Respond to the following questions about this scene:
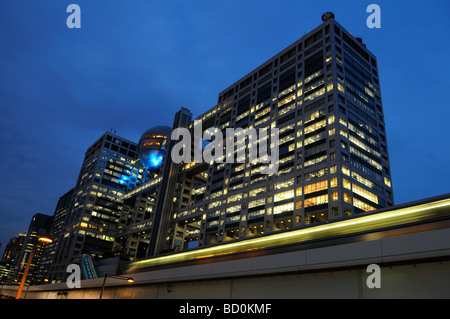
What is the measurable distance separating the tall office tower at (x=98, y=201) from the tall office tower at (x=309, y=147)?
2610 inches

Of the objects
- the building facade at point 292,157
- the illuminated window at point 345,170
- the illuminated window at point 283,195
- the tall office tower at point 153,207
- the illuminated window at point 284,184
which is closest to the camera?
the illuminated window at point 345,170

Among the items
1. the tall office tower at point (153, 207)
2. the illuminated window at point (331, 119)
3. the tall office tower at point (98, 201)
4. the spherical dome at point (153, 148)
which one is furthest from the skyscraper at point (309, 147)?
the tall office tower at point (98, 201)

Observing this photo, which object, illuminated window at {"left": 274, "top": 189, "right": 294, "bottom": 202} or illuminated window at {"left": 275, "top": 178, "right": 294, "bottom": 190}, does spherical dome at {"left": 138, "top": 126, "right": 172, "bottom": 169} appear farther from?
illuminated window at {"left": 274, "top": 189, "right": 294, "bottom": 202}

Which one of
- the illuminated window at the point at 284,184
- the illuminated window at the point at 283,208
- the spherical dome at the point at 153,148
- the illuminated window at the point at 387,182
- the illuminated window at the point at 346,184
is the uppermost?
the spherical dome at the point at 153,148

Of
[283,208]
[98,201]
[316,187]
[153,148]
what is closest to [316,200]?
[316,187]

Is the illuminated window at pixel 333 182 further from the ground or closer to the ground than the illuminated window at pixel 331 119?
closer to the ground

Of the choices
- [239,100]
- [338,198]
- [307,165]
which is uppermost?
[239,100]

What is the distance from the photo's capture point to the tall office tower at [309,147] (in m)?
75.9

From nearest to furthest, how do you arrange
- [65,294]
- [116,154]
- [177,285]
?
1. [177,285]
2. [65,294]
3. [116,154]

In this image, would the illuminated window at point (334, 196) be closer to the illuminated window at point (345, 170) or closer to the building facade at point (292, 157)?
the building facade at point (292, 157)
